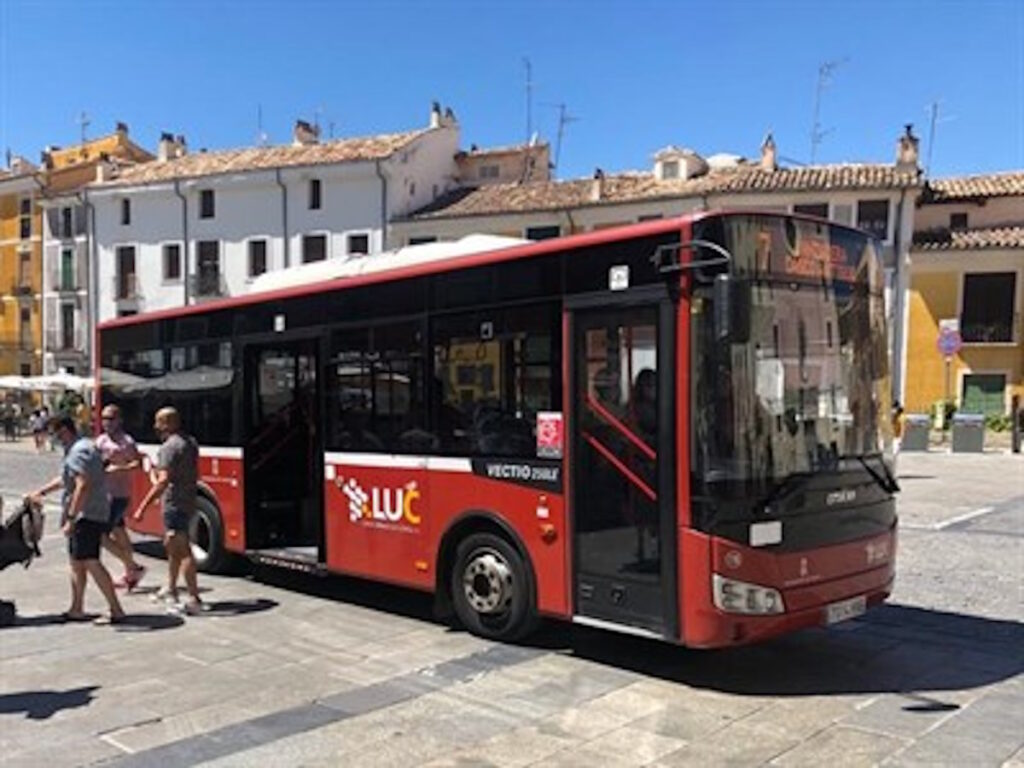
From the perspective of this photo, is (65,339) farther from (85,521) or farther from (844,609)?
(844,609)

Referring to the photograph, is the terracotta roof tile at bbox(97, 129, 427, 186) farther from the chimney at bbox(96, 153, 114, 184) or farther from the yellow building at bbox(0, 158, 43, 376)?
the yellow building at bbox(0, 158, 43, 376)

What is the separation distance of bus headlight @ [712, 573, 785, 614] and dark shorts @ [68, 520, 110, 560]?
4.84 metres

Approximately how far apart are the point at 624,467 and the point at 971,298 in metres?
32.5

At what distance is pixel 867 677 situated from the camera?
622 centimetres

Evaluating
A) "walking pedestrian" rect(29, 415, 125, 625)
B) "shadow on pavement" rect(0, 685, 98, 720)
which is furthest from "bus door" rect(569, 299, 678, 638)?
"walking pedestrian" rect(29, 415, 125, 625)

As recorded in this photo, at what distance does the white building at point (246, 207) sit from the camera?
41.4 meters

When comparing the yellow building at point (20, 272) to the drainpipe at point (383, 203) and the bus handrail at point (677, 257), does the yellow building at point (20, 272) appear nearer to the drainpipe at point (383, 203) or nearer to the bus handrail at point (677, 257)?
the drainpipe at point (383, 203)

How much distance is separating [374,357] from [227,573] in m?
3.39

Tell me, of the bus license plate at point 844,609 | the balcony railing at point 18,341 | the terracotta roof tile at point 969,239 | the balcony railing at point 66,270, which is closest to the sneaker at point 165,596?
the bus license plate at point 844,609

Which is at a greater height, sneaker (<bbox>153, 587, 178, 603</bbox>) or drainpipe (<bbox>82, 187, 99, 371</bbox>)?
drainpipe (<bbox>82, 187, 99, 371</bbox>)

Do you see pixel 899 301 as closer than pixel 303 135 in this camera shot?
Yes

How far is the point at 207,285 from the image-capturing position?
148 ft

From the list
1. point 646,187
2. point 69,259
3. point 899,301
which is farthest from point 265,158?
point 899,301

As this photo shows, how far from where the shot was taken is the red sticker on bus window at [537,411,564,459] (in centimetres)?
639
